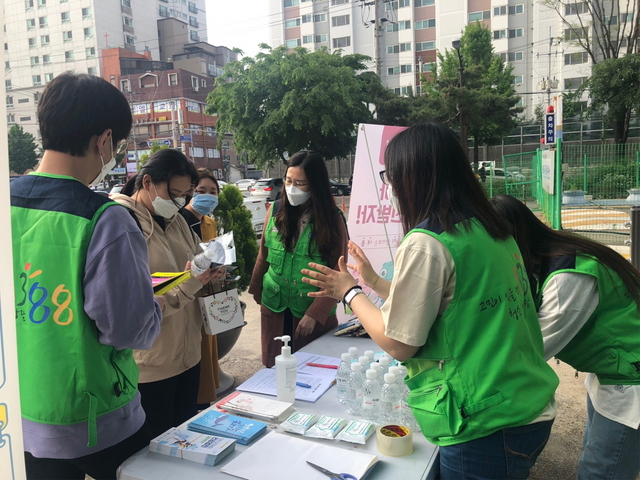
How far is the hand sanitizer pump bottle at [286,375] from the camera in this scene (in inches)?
73.3

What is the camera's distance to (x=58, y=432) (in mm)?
1273

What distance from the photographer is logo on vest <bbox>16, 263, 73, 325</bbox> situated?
124 cm

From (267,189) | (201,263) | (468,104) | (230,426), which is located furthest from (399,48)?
(230,426)

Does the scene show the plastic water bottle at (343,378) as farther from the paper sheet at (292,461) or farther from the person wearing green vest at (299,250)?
the person wearing green vest at (299,250)

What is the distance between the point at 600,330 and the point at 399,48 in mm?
45266

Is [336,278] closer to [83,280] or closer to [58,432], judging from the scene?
[83,280]

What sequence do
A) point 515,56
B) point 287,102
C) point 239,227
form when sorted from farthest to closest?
point 515,56, point 287,102, point 239,227

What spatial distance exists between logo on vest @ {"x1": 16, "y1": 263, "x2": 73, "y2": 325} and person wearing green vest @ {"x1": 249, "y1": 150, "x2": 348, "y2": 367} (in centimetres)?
158

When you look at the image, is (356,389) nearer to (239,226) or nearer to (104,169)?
(104,169)

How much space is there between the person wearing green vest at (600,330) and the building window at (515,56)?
4318 cm

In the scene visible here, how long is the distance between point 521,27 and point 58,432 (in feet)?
148

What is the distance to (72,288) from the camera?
124 cm

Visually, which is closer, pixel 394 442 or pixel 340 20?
pixel 394 442

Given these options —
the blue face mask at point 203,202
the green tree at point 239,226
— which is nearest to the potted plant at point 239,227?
the green tree at point 239,226
